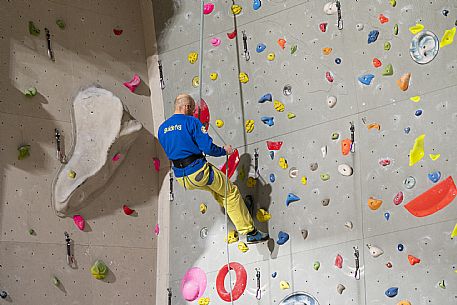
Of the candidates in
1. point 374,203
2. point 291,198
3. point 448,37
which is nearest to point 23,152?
point 291,198

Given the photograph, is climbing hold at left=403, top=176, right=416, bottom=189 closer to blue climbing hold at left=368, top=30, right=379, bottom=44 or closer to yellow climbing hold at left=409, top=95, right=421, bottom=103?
yellow climbing hold at left=409, top=95, right=421, bottom=103

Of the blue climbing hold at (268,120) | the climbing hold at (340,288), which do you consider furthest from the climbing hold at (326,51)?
the climbing hold at (340,288)

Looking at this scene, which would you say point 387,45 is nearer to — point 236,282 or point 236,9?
point 236,9

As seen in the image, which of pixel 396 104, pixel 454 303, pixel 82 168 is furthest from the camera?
pixel 82 168

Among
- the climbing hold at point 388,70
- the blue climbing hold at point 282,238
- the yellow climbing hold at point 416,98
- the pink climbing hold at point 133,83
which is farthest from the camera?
the pink climbing hold at point 133,83

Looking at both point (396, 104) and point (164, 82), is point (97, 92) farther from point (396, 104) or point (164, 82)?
point (396, 104)

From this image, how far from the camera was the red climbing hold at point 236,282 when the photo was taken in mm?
5203

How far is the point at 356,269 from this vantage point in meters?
4.71

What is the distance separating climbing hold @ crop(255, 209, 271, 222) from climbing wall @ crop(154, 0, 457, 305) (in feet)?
0.07

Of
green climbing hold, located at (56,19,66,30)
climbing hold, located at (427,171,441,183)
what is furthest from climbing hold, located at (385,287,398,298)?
green climbing hold, located at (56,19,66,30)

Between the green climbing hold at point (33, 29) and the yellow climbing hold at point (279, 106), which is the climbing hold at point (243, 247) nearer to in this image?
the yellow climbing hold at point (279, 106)

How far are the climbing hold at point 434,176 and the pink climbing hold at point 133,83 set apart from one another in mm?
2086

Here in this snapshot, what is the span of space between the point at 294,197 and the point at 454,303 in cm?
108

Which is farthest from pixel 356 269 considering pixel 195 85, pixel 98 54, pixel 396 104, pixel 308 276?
pixel 98 54
